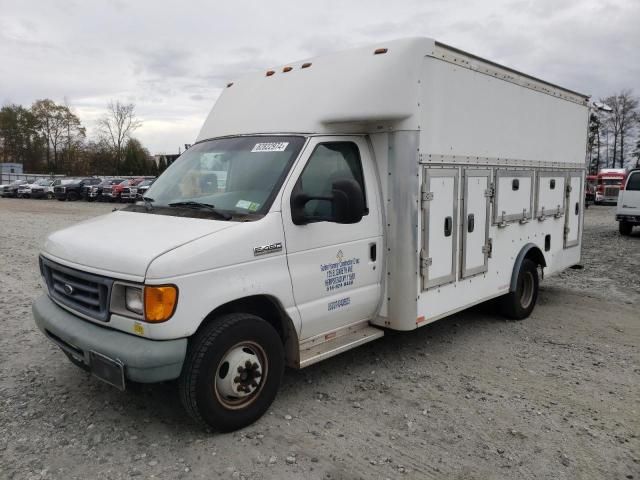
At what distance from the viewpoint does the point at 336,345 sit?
463cm

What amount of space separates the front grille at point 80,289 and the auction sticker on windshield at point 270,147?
1649mm

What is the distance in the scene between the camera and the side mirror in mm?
3967

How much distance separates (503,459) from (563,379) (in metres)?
1.69

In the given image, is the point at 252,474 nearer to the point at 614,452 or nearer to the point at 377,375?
the point at 377,375

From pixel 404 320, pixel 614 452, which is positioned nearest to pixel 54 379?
pixel 404 320

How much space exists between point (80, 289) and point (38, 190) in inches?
1620

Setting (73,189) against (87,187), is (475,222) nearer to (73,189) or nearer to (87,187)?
(87,187)

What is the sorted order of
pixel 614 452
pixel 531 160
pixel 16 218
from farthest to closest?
pixel 16 218 < pixel 531 160 < pixel 614 452

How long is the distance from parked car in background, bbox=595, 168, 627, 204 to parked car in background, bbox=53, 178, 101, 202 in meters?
32.9

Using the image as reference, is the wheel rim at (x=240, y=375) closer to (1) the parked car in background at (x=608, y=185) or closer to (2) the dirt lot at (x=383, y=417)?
(2) the dirt lot at (x=383, y=417)

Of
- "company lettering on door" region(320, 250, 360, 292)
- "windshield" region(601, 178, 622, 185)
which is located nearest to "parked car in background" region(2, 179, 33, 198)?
"windshield" region(601, 178, 622, 185)

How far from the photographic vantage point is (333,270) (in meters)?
4.48

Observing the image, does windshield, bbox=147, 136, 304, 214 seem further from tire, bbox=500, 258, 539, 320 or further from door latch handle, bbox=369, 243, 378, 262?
tire, bbox=500, 258, 539, 320

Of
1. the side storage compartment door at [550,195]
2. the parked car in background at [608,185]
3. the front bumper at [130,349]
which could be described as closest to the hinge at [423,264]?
the front bumper at [130,349]
